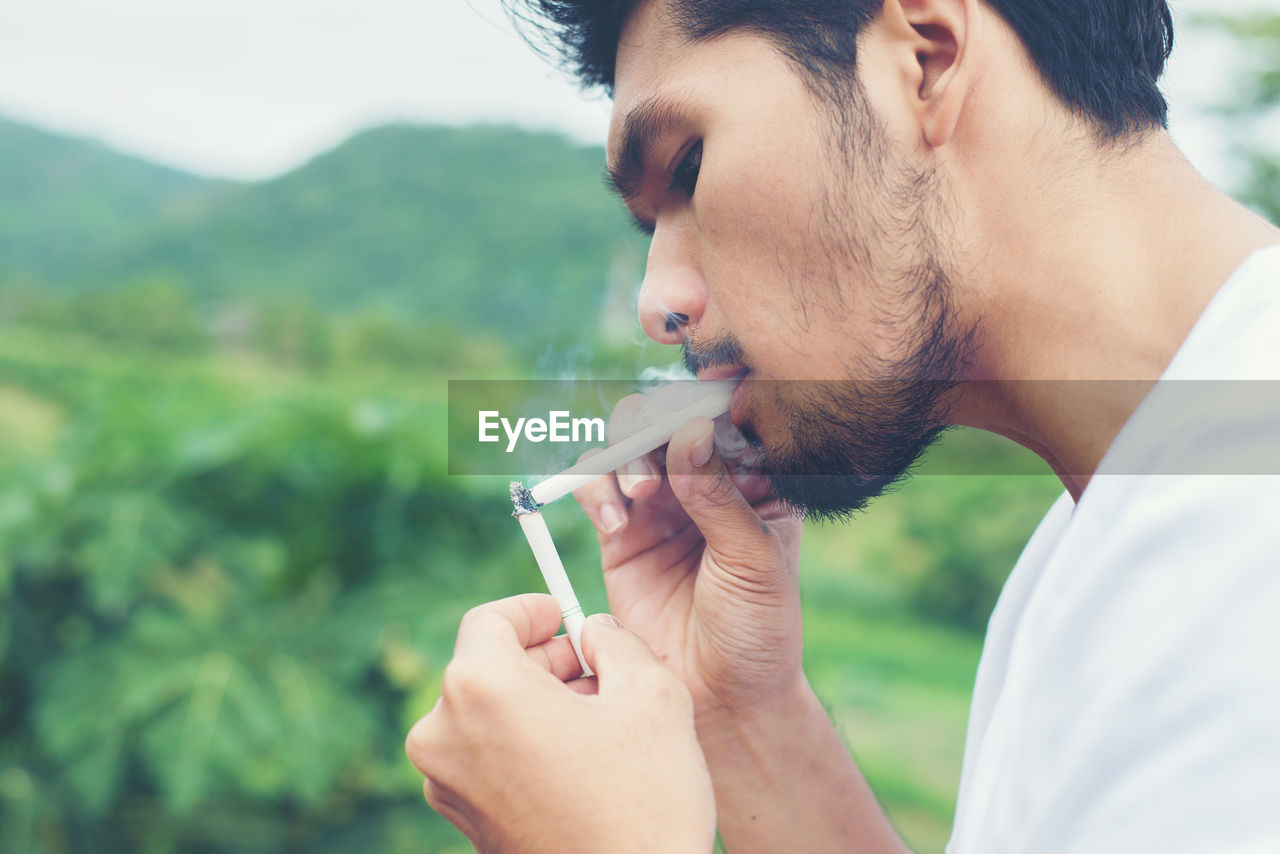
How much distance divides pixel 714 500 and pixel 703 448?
0.37 ft

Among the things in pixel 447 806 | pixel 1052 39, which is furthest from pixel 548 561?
pixel 1052 39

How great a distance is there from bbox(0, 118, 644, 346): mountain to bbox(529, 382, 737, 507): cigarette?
23.3 ft

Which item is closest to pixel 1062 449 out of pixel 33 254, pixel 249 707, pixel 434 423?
pixel 249 707

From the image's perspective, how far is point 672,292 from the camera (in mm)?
A: 1367

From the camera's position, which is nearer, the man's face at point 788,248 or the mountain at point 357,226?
the man's face at point 788,248

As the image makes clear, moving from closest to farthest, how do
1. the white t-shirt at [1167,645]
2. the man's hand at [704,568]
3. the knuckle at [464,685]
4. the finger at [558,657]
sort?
the white t-shirt at [1167,645], the knuckle at [464,685], the finger at [558,657], the man's hand at [704,568]

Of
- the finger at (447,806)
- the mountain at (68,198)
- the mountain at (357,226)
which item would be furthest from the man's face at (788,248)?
the mountain at (68,198)

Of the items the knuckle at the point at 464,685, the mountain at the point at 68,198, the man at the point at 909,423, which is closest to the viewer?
the man at the point at 909,423

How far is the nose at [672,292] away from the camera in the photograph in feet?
4.49

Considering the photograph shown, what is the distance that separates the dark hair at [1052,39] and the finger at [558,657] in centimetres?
84

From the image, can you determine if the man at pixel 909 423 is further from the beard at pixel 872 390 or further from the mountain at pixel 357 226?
the mountain at pixel 357 226

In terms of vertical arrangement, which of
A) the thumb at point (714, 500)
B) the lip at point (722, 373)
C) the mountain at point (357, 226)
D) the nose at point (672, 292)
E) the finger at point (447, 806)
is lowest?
the mountain at point (357, 226)

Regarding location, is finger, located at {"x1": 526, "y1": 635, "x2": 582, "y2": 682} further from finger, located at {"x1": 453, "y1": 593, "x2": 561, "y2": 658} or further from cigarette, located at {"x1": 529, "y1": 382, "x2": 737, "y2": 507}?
cigarette, located at {"x1": 529, "y1": 382, "x2": 737, "y2": 507}

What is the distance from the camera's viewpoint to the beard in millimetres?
1271
